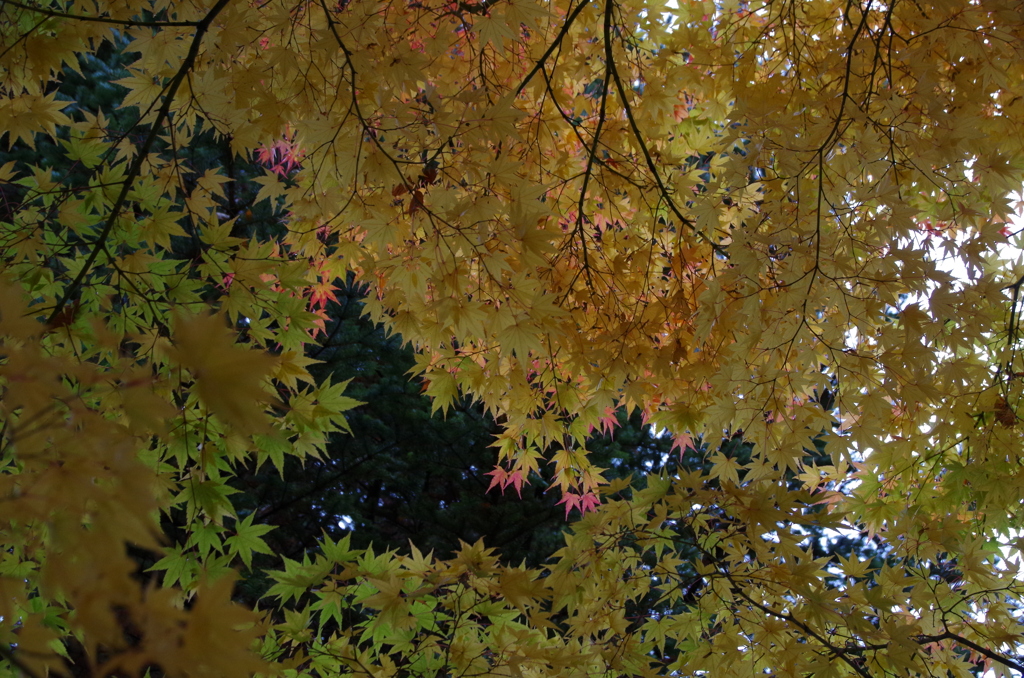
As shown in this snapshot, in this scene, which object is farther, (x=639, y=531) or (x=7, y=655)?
(x=639, y=531)

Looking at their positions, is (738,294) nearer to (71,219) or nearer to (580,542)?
(580,542)

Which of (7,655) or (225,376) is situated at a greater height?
(225,376)

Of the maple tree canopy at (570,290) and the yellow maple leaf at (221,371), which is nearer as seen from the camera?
the yellow maple leaf at (221,371)

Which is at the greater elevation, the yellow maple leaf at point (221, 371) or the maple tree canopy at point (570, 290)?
the maple tree canopy at point (570, 290)

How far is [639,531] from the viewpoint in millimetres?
2057

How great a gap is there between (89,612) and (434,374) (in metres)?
1.88

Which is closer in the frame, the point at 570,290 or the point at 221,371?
the point at 221,371

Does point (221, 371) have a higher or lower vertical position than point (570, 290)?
lower

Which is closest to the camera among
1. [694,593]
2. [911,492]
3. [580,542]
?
[580,542]

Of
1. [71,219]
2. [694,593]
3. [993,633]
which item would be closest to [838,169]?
[694,593]

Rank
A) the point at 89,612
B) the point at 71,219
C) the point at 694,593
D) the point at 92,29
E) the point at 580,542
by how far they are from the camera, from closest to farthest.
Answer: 1. the point at 89,612
2. the point at 71,219
3. the point at 92,29
4. the point at 580,542
5. the point at 694,593

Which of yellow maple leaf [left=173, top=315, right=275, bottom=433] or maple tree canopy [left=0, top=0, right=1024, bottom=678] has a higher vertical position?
maple tree canopy [left=0, top=0, right=1024, bottom=678]

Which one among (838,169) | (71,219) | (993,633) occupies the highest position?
(838,169)

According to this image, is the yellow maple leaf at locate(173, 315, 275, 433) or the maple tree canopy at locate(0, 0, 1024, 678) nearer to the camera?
the yellow maple leaf at locate(173, 315, 275, 433)
